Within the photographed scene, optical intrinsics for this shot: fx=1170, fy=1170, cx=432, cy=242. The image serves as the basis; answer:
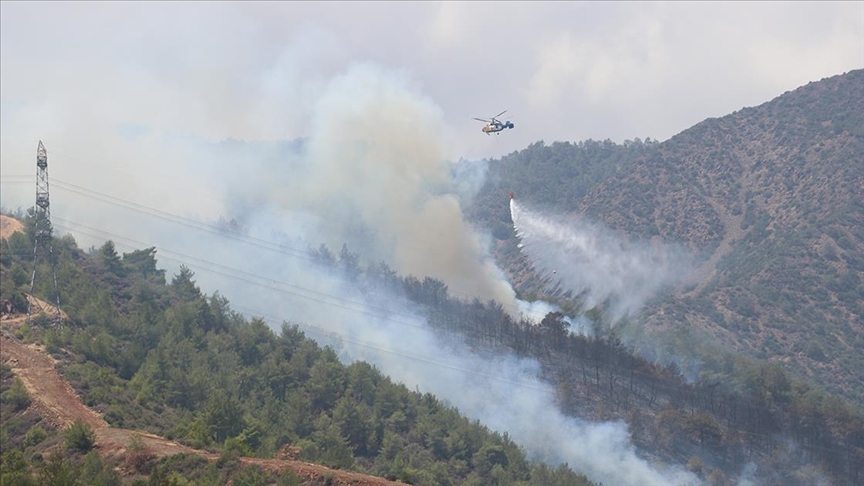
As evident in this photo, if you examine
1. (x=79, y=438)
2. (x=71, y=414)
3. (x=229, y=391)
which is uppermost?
(x=229, y=391)

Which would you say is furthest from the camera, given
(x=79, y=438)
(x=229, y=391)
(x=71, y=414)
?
(x=229, y=391)

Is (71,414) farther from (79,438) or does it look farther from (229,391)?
(229,391)

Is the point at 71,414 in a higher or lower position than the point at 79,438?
higher

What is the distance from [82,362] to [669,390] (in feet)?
283

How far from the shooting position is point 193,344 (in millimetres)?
154000

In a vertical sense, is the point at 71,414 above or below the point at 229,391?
below

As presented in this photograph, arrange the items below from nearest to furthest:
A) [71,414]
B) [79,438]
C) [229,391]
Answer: [79,438]
[71,414]
[229,391]

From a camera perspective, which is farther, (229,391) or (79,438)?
(229,391)

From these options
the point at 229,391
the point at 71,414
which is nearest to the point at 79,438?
the point at 71,414

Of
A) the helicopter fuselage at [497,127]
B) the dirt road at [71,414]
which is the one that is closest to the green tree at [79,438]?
the dirt road at [71,414]

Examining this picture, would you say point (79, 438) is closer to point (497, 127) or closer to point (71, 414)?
point (71, 414)

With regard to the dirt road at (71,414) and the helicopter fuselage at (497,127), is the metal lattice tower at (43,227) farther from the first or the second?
the helicopter fuselage at (497,127)

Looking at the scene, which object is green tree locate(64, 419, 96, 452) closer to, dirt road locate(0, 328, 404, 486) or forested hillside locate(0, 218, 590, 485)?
dirt road locate(0, 328, 404, 486)

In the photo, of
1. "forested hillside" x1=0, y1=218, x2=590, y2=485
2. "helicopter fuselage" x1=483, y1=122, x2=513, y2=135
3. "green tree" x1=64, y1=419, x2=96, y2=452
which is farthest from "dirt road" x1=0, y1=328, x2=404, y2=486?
"helicopter fuselage" x1=483, y1=122, x2=513, y2=135
